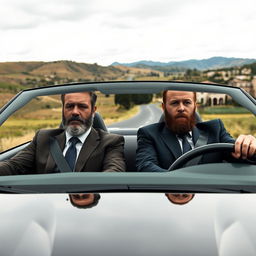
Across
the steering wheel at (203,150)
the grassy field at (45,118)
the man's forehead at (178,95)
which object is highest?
the man's forehead at (178,95)

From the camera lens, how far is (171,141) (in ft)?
10.8

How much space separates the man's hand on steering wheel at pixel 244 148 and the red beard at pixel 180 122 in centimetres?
79

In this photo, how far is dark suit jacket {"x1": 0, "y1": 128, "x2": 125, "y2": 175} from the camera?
10.5 ft

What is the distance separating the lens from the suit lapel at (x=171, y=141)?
3.24m

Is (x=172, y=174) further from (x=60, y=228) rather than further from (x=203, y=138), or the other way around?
(x=203, y=138)

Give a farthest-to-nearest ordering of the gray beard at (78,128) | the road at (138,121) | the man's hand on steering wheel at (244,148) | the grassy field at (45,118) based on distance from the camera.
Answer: the road at (138,121), the grassy field at (45,118), the gray beard at (78,128), the man's hand on steering wheel at (244,148)

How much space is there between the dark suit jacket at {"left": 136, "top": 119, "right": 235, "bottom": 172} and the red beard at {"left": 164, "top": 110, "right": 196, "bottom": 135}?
5cm

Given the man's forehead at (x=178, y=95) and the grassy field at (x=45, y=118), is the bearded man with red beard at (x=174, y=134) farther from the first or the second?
the grassy field at (x=45, y=118)

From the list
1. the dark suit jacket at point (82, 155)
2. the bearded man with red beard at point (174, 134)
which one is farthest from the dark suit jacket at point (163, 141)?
the dark suit jacket at point (82, 155)

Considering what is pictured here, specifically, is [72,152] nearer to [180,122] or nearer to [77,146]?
[77,146]

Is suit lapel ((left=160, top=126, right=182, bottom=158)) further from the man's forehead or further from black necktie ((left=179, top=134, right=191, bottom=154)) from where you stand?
the man's forehead

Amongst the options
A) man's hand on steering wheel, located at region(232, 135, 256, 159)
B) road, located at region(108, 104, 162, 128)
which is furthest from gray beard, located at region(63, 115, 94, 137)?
road, located at region(108, 104, 162, 128)

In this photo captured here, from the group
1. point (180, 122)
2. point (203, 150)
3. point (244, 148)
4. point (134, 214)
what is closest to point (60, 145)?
point (180, 122)

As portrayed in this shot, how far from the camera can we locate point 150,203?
2.04 metres
